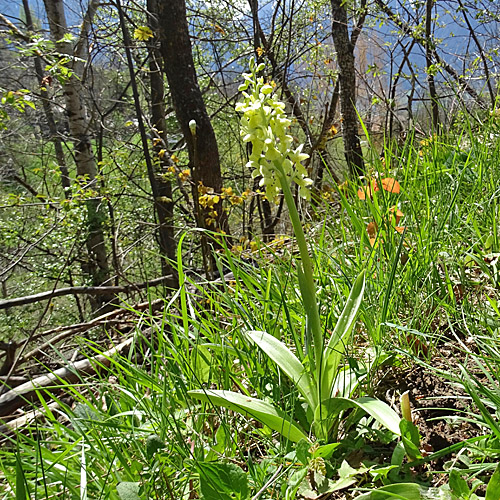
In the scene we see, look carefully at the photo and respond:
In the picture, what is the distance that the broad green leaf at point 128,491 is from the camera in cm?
74

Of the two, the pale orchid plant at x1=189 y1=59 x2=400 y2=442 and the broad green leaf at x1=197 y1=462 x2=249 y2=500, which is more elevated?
the pale orchid plant at x1=189 y1=59 x2=400 y2=442

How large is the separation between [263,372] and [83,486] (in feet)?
1.52

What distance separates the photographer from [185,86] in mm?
3992

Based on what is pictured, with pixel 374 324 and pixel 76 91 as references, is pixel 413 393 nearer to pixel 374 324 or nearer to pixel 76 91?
pixel 374 324

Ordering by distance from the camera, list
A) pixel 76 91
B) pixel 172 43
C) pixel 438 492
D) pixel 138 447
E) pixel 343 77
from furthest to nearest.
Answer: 1. pixel 76 91
2. pixel 343 77
3. pixel 172 43
4. pixel 138 447
5. pixel 438 492

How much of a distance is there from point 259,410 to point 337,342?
0.71ft

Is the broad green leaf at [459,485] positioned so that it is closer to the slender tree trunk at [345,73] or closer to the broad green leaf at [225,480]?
the broad green leaf at [225,480]

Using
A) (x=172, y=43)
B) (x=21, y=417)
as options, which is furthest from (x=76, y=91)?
(x=21, y=417)

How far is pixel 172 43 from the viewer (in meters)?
3.96

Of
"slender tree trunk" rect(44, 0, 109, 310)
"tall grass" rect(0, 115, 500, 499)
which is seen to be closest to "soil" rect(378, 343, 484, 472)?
"tall grass" rect(0, 115, 500, 499)

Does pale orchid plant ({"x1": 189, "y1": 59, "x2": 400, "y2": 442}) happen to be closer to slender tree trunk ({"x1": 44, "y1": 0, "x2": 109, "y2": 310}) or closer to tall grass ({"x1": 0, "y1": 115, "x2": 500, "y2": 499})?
tall grass ({"x1": 0, "y1": 115, "x2": 500, "y2": 499})

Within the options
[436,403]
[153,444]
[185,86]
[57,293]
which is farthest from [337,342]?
[185,86]

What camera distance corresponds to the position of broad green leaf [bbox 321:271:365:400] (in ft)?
2.99

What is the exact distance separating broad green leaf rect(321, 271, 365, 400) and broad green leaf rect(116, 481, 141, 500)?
0.39 meters
